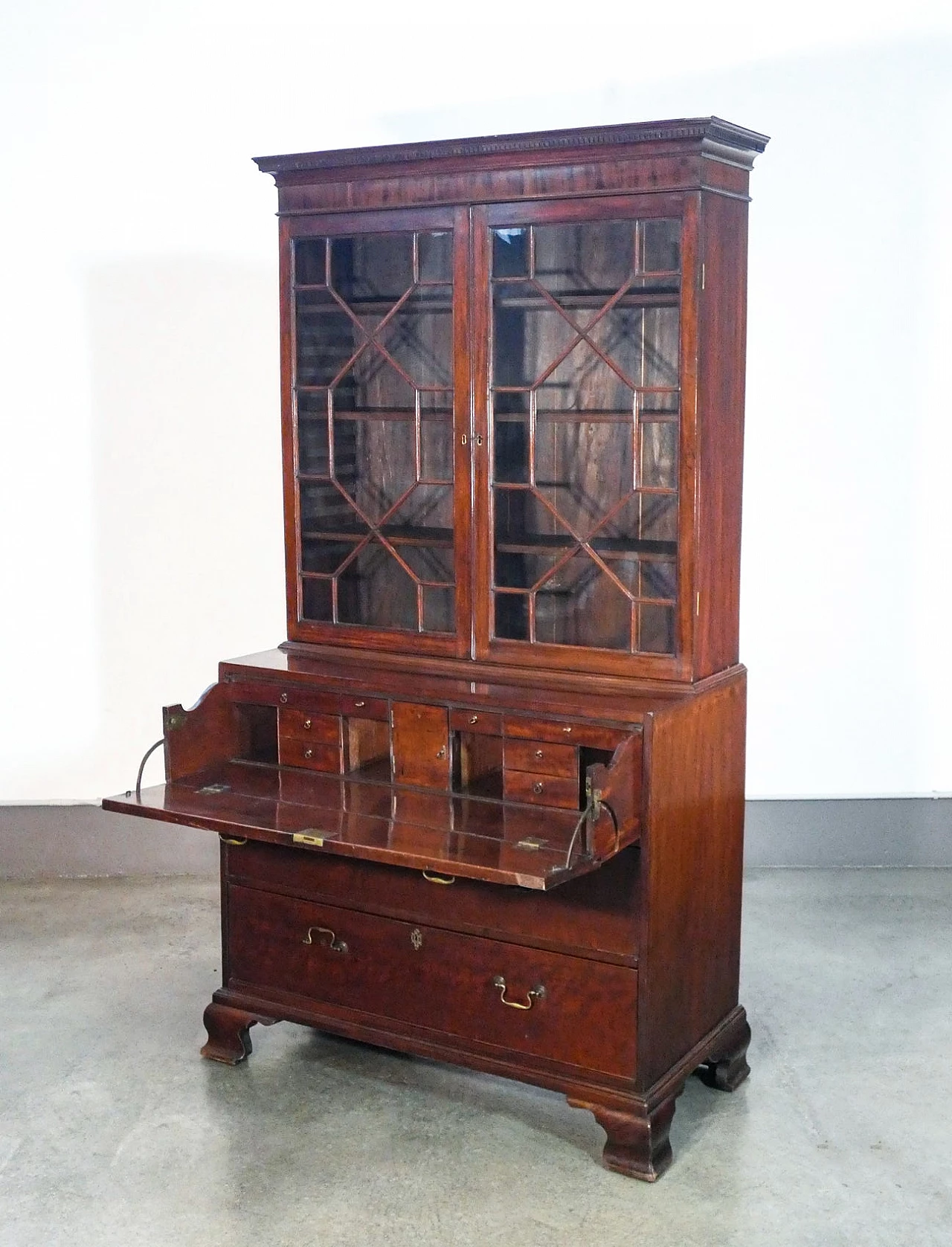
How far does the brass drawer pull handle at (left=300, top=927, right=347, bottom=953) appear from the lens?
319 cm

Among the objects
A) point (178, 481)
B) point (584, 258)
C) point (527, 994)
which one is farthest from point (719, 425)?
point (178, 481)

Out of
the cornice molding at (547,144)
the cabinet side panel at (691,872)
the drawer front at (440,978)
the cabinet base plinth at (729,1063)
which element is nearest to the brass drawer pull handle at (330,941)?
the drawer front at (440,978)

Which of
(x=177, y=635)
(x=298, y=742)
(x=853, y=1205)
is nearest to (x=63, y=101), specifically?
(x=177, y=635)

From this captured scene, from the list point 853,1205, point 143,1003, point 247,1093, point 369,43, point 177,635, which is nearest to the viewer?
point 853,1205

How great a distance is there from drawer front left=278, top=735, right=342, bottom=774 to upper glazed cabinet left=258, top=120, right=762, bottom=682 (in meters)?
0.26

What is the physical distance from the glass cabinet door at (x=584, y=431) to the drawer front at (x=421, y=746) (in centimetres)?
22

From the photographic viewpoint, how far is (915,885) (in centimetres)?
445

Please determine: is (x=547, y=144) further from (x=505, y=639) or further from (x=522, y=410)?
(x=505, y=639)

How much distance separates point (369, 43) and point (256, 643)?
71.9 inches

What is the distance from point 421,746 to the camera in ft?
9.96

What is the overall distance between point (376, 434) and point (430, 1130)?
1515 millimetres

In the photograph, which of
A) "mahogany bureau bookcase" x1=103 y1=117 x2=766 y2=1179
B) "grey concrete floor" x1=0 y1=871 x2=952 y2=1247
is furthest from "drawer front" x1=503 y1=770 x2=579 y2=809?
"grey concrete floor" x1=0 y1=871 x2=952 y2=1247

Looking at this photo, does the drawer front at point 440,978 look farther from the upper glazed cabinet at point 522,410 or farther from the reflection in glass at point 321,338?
the reflection in glass at point 321,338

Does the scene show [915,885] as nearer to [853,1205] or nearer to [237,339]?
[853,1205]
